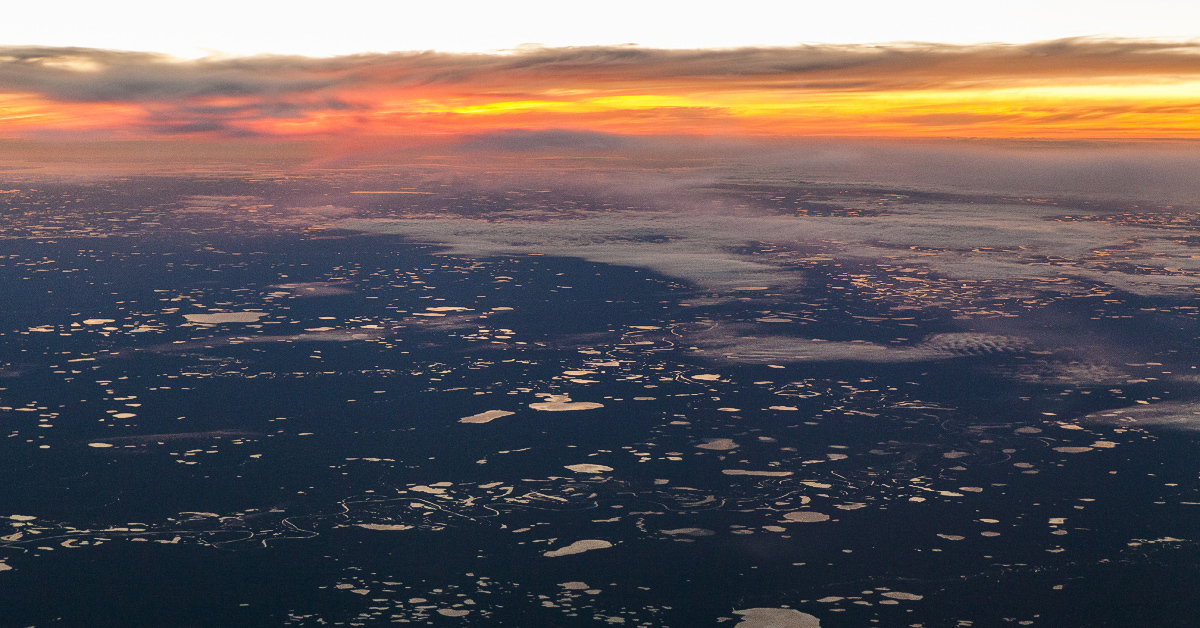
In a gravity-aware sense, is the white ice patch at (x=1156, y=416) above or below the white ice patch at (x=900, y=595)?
below

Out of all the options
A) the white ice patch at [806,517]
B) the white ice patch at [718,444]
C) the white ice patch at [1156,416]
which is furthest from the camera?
the white ice patch at [1156,416]

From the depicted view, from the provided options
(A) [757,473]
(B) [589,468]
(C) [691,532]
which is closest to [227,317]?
(B) [589,468]

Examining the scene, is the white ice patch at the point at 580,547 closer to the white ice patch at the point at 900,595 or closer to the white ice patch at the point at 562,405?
the white ice patch at the point at 900,595

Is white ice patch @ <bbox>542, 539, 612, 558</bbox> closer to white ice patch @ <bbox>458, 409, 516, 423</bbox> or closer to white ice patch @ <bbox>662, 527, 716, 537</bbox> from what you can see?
white ice patch @ <bbox>662, 527, 716, 537</bbox>

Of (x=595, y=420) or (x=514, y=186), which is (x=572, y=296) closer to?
(x=595, y=420)

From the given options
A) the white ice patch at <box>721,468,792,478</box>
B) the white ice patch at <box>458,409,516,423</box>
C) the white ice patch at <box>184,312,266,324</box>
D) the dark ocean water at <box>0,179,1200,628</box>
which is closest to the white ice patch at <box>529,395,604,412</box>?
the dark ocean water at <box>0,179,1200,628</box>

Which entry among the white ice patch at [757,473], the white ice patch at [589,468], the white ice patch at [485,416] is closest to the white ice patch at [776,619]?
the white ice patch at [757,473]

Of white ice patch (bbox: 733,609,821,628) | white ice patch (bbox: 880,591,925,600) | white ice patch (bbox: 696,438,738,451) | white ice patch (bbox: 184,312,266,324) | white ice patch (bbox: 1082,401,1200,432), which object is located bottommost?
white ice patch (bbox: 184,312,266,324)

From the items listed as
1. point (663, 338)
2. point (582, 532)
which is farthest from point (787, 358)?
point (582, 532)
